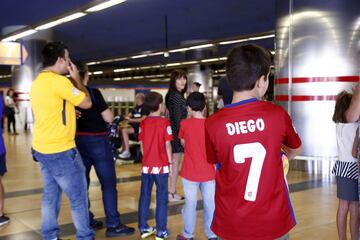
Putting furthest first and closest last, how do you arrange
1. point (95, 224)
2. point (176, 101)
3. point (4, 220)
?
1. point (176, 101)
2. point (4, 220)
3. point (95, 224)

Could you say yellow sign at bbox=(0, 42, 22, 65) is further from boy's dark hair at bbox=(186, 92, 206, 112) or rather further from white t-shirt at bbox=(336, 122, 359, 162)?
white t-shirt at bbox=(336, 122, 359, 162)

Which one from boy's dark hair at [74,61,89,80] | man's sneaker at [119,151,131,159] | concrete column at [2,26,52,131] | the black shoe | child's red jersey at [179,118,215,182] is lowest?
the black shoe

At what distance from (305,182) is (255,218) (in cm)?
462

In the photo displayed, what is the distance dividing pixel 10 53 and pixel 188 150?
475 inches

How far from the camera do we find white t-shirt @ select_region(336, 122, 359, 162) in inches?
113

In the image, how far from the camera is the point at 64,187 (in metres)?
2.97

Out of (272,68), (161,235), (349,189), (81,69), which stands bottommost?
(161,235)

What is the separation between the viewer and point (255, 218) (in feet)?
5.48

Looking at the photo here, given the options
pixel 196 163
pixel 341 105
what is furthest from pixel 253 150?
pixel 196 163

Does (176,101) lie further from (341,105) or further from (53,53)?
(341,105)

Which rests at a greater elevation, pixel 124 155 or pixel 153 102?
pixel 153 102

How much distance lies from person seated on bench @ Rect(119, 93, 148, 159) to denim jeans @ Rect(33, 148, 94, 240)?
4554mm

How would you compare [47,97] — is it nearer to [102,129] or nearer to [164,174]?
[102,129]

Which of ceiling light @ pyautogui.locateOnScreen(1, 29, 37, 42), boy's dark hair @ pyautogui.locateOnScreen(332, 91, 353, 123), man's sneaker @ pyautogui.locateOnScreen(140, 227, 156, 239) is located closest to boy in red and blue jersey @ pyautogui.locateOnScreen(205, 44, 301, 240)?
boy's dark hair @ pyautogui.locateOnScreen(332, 91, 353, 123)
